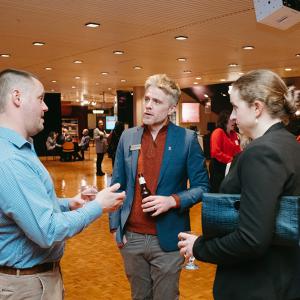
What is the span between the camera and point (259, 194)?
4.45 feet

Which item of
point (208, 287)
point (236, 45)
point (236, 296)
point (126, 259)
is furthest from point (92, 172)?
point (236, 296)

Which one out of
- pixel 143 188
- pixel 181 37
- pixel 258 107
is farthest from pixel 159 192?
pixel 181 37

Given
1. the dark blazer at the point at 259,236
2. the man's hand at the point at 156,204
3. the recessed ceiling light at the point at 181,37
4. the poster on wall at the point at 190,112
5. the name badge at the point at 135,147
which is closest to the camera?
the dark blazer at the point at 259,236

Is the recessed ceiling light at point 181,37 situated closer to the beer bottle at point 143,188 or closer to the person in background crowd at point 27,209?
the beer bottle at point 143,188

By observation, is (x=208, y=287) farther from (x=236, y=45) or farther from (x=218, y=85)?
(x=218, y=85)

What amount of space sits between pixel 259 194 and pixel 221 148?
454 cm

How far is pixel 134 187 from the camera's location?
2387mm

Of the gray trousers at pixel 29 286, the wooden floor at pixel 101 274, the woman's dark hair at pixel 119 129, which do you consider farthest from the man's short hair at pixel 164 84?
the woman's dark hair at pixel 119 129

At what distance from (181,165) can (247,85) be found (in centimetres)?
93

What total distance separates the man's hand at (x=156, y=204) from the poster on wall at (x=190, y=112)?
18.0 metres

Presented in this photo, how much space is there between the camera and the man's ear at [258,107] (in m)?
1.50

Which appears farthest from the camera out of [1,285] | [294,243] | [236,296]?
[1,285]

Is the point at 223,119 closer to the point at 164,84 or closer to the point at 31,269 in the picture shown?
the point at 164,84

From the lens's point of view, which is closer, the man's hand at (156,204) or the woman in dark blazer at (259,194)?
the woman in dark blazer at (259,194)
